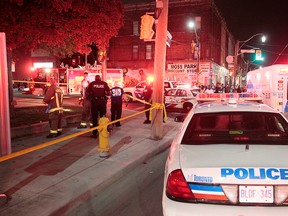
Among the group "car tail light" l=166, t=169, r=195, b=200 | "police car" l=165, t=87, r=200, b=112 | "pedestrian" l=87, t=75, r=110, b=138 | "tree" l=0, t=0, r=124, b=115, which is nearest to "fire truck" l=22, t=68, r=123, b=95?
"police car" l=165, t=87, r=200, b=112

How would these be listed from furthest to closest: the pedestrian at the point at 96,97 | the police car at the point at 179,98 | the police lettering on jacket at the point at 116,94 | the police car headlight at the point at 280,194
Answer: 1. the police car at the point at 179,98
2. the police lettering on jacket at the point at 116,94
3. the pedestrian at the point at 96,97
4. the police car headlight at the point at 280,194

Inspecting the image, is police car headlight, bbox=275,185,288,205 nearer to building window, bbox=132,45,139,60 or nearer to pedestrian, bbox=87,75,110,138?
pedestrian, bbox=87,75,110,138

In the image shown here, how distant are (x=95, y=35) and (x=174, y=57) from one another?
36218 mm

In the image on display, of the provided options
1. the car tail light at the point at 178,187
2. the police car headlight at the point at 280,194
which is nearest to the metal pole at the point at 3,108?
the car tail light at the point at 178,187

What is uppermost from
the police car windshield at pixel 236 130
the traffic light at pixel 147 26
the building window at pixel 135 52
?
the building window at pixel 135 52

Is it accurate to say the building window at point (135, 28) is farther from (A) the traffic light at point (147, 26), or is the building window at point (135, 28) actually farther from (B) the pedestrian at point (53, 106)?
(B) the pedestrian at point (53, 106)

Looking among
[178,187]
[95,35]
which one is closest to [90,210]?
[178,187]

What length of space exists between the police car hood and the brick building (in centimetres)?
4069

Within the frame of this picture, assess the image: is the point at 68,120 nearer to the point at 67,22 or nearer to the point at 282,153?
the point at 67,22

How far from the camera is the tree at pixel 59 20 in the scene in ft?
32.6

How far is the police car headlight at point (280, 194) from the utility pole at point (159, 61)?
749 cm

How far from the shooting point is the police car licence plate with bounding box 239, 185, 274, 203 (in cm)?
320

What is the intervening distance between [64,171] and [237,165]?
4.28 m

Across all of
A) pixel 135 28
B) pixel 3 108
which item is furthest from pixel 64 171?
pixel 135 28
